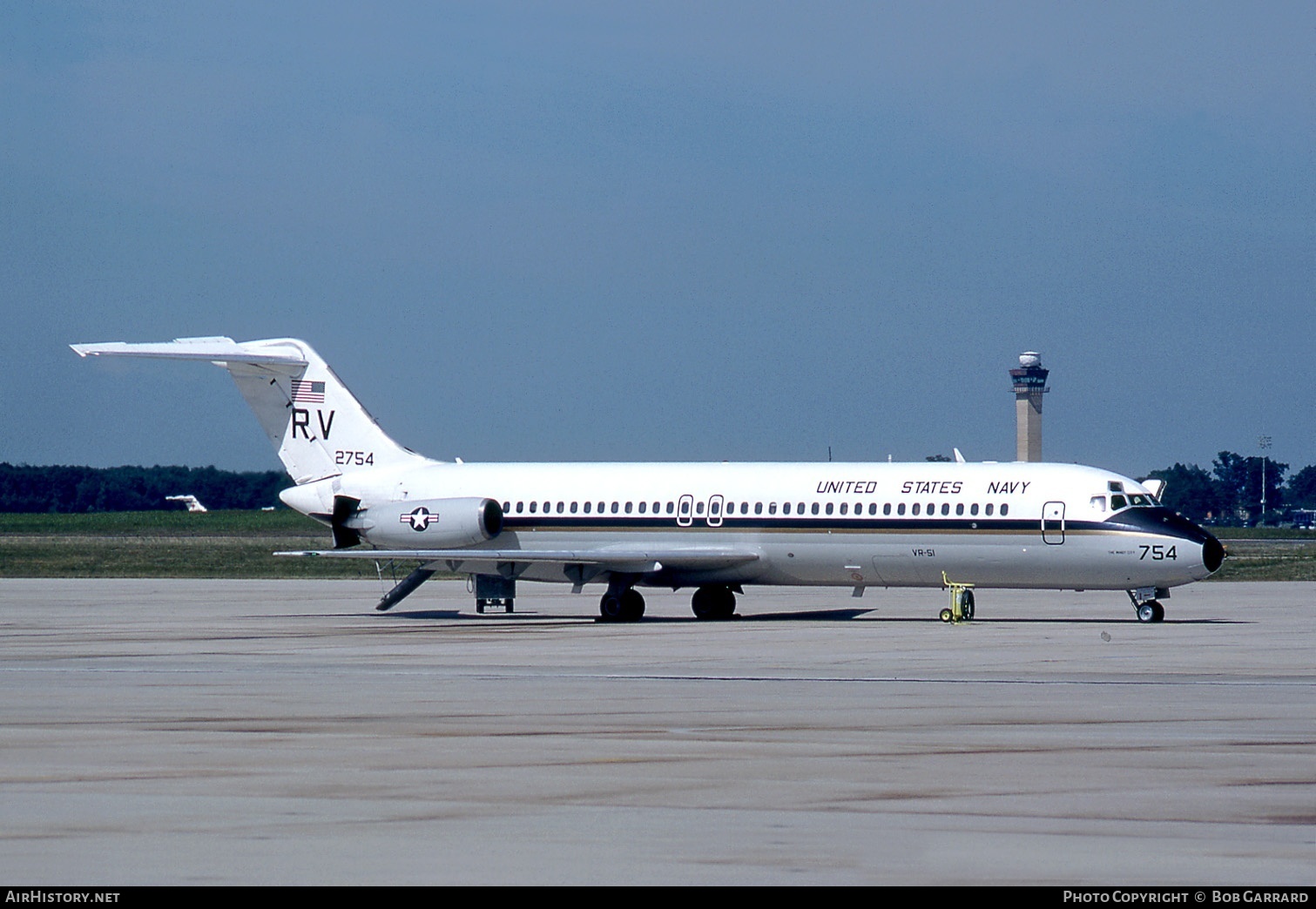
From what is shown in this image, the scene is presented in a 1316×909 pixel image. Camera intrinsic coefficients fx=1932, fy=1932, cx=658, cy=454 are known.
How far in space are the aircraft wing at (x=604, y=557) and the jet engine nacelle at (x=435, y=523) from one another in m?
0.93

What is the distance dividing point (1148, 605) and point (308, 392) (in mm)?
19799

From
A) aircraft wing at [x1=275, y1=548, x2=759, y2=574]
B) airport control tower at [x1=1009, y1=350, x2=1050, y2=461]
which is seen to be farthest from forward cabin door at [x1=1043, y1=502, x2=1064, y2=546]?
airport control tower at [x1=1009, y1=350, x2=1050, y2=461]

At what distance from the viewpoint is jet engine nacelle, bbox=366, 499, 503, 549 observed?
139ft

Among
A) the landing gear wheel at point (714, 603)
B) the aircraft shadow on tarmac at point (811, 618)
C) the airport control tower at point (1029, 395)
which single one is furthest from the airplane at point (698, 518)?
the airport control tower at point (1029, 395)

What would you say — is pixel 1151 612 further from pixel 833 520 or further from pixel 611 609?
pixel 611 609

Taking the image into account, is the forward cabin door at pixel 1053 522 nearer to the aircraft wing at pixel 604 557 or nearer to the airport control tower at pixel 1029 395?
the aircraft wing at pixel 604 557

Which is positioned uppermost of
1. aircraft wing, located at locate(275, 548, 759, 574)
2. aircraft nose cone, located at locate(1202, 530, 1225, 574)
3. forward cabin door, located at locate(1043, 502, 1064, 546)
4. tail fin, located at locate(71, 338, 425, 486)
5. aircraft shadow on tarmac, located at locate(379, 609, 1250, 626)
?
tail fin, located at locate(71, 338, 425, 486)

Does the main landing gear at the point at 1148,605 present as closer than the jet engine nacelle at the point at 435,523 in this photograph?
Yes

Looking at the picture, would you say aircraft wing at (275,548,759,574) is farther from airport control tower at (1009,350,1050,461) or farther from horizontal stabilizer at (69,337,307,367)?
airport control tower at (1009,350,1050,461)

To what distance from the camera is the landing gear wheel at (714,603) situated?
4272 centimetres

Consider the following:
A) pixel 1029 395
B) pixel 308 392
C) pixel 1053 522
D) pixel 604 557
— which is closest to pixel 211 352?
pixel 308 392

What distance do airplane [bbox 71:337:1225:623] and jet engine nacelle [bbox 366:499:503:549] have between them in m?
0.04
